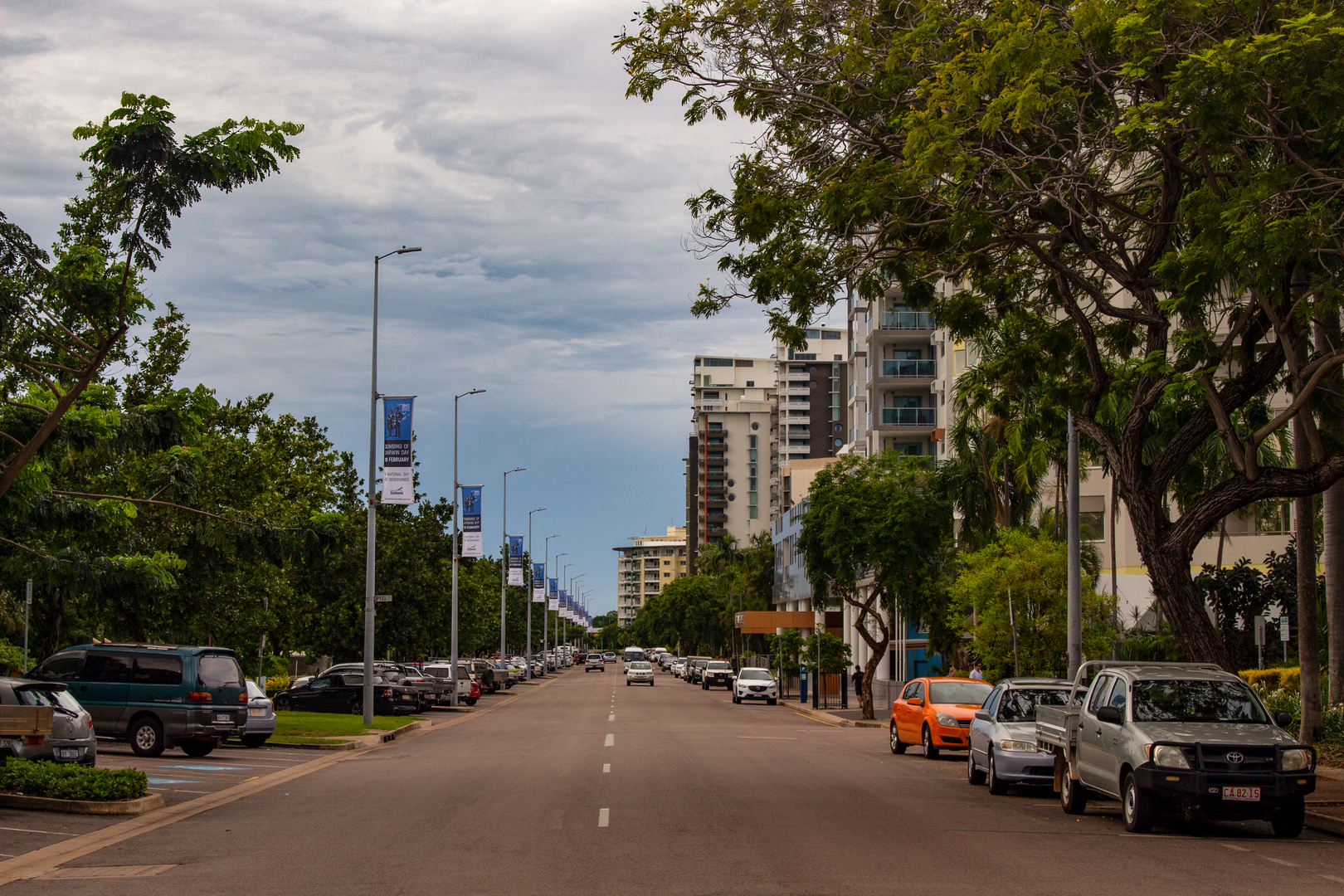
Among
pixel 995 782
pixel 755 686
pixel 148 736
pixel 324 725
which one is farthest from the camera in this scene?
pixel 755 686

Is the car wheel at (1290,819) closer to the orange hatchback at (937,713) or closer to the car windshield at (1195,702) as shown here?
the car windshield at (1195,702)

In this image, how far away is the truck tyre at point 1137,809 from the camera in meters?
13.9

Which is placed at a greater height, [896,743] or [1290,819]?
[1290,819]

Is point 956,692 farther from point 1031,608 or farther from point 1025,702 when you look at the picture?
point 1031,608

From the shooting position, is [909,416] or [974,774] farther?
[909,416]

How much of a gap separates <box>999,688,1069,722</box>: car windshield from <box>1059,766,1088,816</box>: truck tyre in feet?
8.22

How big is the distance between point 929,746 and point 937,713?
67 cm

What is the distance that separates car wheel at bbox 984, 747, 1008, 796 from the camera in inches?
723

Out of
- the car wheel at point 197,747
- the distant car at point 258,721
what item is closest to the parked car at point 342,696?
the distant car at point 258,721

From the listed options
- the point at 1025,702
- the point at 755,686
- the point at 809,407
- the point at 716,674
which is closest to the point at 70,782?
the point at 1025,702

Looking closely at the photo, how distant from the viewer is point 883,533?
4225cm

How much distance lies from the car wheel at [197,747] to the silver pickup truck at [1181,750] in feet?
50.5

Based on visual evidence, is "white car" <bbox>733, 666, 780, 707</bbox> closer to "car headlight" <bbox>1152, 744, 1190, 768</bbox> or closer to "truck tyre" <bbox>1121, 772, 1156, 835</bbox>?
"truck tyre" <bbox>1121, 772, 1156, 835</bbox>

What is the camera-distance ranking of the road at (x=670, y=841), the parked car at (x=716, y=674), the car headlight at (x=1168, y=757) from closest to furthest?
the road at (x=670, y=841), the car headlight at (x=1168, y=757), the parked car at (x=716, y=674)
